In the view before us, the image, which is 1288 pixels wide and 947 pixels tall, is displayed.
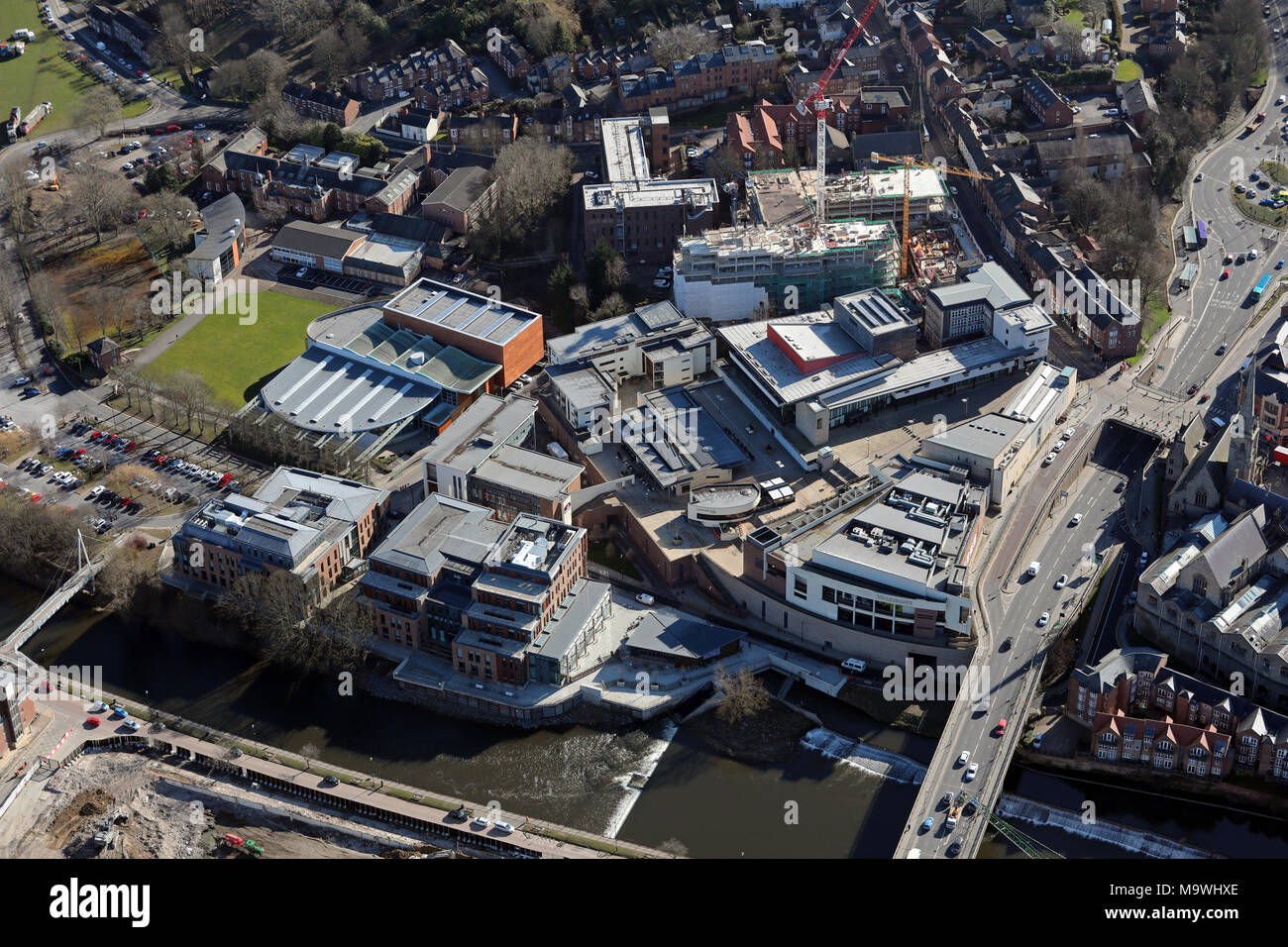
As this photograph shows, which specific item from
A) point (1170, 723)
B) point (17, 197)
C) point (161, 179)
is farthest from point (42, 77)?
point (1170, 723)

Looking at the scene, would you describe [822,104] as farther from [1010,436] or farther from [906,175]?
[1010,436]

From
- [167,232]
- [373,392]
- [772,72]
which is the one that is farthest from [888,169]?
[167,232]

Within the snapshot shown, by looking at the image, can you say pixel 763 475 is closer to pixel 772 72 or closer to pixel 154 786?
pixel 154 786

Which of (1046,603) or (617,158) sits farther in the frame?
(617,158)

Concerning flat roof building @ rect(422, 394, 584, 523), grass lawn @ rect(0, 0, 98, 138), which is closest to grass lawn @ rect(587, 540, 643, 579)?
flat roof building @ rect(422, 394, 584, 523)

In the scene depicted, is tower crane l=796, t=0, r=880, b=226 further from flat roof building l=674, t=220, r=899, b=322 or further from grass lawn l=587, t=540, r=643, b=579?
grass lawn l=587, t=540, r=643, b=579

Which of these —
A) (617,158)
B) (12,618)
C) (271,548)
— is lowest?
(12,618)

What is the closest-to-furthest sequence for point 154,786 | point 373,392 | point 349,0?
point 154,786, point 373,392, point 349,0
